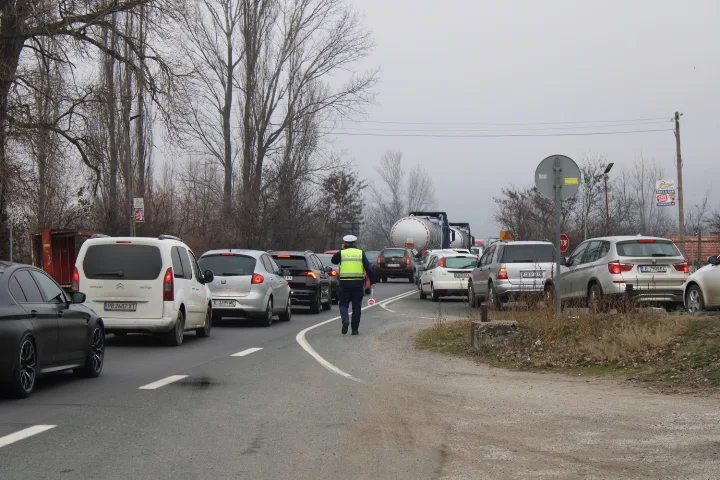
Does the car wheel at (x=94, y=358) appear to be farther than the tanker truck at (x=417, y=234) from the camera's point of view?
No

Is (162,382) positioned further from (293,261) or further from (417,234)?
(417,234)

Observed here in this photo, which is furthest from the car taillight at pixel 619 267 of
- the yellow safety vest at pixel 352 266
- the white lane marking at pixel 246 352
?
the white lane marking at pixel 246 352

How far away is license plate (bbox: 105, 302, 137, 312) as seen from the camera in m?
16.5

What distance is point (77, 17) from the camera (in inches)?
934

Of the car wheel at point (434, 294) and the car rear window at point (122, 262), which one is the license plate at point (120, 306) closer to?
the car rear window at point (122, 262)

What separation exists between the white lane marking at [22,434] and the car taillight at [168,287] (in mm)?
8363

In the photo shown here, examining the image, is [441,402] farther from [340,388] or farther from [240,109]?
[240,109]

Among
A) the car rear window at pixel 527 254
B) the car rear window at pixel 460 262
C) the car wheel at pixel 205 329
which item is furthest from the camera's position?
the car rear window at pixel 460 262

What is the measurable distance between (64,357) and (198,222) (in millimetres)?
36469

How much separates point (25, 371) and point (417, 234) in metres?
46.2

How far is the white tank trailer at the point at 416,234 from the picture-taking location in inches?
2183

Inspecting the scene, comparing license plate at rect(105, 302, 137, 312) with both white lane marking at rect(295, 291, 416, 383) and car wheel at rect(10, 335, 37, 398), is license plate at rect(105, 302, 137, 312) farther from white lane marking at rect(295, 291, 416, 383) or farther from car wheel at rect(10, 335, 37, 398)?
car wheel at rect(10, 335, 37, 398)

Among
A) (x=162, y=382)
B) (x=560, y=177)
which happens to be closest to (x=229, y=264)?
(x=560, y=177)

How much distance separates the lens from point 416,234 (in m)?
55.7
